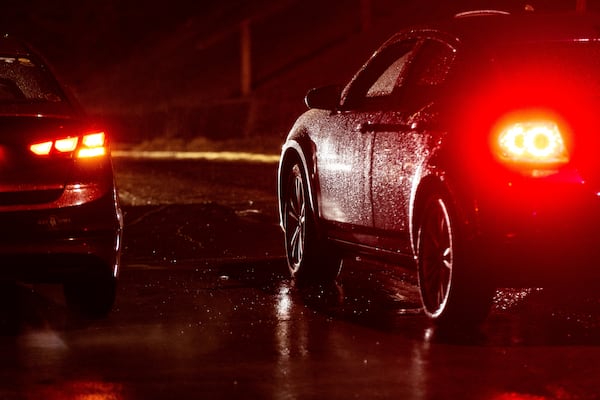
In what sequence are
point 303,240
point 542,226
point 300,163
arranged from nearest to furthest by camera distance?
point 542,226 < point 303,240 < point 300,163

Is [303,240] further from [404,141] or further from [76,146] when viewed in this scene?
[76,146]

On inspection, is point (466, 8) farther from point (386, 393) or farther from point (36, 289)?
point (386, 393)

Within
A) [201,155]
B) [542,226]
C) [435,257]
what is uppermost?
[542,226]

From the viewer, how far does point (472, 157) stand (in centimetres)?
790

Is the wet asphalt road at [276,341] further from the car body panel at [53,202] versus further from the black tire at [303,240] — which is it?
the car body panel at [53,202]

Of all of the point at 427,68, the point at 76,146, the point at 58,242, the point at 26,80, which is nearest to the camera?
the point at 58,242

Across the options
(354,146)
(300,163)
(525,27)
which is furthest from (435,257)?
(300,163)

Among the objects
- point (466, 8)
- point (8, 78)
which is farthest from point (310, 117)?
point (466, 8)

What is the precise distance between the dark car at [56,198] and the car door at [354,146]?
1.40 meters

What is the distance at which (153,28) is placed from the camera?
57750 millimetres

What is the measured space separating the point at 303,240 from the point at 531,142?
2.67 meters

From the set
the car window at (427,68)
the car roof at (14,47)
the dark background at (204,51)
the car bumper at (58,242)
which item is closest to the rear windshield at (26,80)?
the car roof at (14,47)

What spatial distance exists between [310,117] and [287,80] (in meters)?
28.5

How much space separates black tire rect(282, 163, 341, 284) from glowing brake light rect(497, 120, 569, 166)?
240 cm
